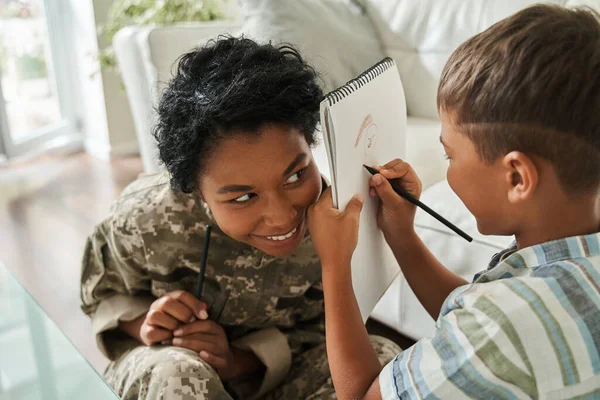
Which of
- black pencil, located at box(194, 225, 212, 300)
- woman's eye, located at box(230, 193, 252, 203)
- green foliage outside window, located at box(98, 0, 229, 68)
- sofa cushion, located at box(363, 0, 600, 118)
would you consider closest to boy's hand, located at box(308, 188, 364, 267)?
woman's eye, located at box(230, 193, 252, 203)

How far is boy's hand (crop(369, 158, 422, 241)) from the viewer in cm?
79

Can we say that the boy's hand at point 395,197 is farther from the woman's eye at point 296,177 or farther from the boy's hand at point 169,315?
the boy's hand at point 169,315

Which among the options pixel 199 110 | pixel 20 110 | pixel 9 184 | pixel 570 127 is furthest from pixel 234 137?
pixel 20 110

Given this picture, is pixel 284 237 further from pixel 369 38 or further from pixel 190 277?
pixel 369 38

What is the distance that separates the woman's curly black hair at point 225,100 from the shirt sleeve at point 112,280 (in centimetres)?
16

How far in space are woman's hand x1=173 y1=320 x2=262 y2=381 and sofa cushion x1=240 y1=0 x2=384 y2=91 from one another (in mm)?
833

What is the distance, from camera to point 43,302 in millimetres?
1698

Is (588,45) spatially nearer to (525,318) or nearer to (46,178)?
(525,318)

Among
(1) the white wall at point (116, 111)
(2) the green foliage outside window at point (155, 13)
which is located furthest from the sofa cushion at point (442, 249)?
(1) the white wall at point (116, 111)

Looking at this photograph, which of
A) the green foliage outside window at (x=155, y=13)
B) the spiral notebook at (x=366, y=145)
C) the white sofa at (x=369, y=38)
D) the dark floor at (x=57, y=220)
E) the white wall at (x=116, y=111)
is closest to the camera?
the spiral notebook at (x=366, y=145)

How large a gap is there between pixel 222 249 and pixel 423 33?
41.0 inches

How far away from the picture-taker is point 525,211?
0.62m

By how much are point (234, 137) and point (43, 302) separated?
46.6 inches

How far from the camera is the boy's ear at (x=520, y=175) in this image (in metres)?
0.58
